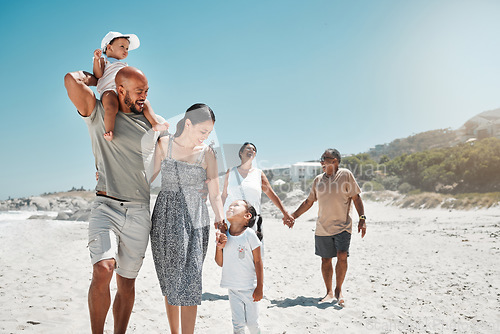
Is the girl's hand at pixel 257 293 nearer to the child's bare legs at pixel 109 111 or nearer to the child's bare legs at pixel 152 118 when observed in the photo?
the child's bare legs at pixel 152 118

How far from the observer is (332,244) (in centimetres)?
504

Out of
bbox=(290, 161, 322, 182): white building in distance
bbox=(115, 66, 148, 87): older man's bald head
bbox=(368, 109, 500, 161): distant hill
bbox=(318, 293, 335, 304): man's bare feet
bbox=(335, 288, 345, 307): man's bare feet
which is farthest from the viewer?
bbox=(368, 109, 500, 161): distant hill

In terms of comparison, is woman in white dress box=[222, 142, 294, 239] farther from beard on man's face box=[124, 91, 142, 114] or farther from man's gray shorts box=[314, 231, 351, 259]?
beard on man's face box=[124, 91, 142, 114]

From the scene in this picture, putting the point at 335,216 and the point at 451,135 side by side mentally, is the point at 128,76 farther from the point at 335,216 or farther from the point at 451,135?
the point at 451,135

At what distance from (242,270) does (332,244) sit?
2.41 m

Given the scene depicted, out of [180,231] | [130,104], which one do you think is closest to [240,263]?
[180,231]

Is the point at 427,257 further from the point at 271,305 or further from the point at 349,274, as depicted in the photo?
the point at 271,305

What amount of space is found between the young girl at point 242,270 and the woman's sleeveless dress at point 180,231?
9.8 inches

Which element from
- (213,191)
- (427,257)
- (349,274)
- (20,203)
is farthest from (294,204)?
(20,203)

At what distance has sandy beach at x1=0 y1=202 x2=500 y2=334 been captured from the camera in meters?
4.04

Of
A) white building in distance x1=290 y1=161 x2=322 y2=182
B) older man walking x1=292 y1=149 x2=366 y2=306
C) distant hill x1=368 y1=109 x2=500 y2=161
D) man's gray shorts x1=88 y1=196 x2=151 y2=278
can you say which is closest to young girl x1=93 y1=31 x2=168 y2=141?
man's gray shorts x1=88 y1=196 x2=151 y2=278

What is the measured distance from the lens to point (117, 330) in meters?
2.81

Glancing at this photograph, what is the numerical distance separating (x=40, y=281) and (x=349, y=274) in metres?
5.59

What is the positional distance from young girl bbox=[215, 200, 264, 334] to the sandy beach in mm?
1129
